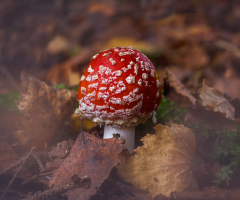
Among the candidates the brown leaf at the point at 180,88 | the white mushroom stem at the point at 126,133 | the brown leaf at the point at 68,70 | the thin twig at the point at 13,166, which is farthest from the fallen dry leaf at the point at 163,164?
the brown leaf at the point at 68,70

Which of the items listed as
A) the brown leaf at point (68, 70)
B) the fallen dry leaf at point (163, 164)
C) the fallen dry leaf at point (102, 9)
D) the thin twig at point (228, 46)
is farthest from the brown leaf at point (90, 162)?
the fallen dry leaf at point (102, 9)

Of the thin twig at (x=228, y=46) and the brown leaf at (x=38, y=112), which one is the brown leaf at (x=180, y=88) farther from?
the thin twig at (x=228, y=46)

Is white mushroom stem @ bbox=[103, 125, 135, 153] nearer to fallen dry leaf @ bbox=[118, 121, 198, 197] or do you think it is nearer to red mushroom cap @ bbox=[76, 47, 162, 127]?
red mushroom cap @ bbox=[76, 47, 162, 127]

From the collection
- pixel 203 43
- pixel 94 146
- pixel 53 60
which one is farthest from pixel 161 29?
pixel 94 146

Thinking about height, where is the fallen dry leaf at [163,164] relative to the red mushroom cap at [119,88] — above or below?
below

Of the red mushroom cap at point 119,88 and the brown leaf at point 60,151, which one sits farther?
the brown leaf at point 60,151

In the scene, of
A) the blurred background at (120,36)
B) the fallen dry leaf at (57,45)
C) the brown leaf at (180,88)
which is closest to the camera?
the brown leaf at (180,88)

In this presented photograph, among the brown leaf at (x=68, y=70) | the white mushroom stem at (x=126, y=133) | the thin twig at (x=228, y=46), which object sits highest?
the thin twig at (x=228, y=46)

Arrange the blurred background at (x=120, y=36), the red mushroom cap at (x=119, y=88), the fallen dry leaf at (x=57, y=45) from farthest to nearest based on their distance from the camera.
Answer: the fallen dry leaf at (x=57, y=45), the blurred background at (x=120, y=36), the red mushroom cap at (x=119, y=88)
